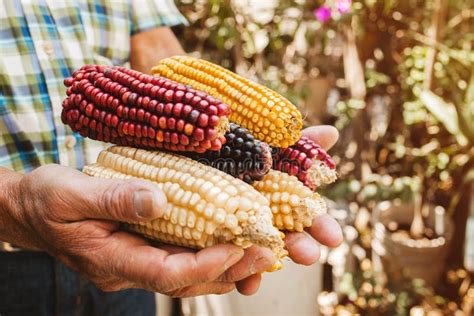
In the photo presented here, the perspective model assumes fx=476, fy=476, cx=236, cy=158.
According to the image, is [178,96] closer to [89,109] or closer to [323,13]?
[89,109]

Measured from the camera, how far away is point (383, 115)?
364cm

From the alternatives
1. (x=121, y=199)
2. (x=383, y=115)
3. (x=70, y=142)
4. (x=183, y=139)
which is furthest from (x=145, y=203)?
(x=383, y=115)

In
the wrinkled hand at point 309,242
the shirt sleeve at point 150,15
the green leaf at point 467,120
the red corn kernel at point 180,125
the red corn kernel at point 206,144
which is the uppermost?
the shirt sleeve at point 150,15

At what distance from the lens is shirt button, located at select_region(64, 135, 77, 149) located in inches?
52.3

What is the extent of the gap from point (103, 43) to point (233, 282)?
0.85 metres

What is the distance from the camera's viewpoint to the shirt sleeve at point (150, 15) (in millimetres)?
1572

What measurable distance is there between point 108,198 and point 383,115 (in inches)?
123

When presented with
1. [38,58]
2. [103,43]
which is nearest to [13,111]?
[38,58]

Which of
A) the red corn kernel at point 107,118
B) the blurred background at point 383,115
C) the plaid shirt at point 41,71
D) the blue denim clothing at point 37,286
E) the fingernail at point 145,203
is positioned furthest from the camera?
the blurred background at point 383,115

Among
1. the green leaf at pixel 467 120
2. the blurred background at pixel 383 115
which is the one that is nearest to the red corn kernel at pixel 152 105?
the blurred background at pixel 383 115

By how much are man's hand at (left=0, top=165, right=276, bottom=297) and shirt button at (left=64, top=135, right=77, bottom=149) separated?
0.28m

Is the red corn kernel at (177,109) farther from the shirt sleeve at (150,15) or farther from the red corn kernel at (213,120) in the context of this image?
the shirt sleeve at (150,15)

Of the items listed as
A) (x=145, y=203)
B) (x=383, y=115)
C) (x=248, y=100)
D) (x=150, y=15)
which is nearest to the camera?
(x=145, y=203)

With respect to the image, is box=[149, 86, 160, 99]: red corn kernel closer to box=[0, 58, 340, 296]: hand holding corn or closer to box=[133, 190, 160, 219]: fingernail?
box=[0, 58, 340, 296]: hand holding corn
